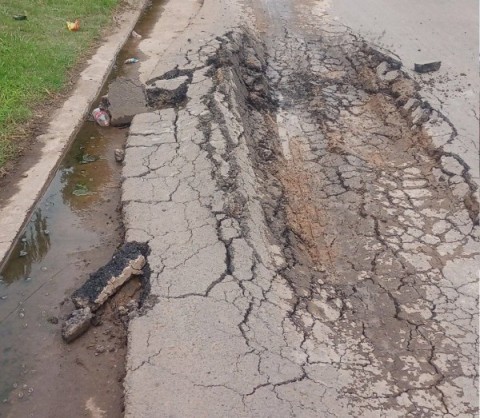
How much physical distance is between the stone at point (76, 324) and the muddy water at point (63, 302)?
5 centimetres

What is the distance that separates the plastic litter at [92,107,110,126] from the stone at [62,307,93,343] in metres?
3.16

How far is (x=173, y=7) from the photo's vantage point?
35.8 feet

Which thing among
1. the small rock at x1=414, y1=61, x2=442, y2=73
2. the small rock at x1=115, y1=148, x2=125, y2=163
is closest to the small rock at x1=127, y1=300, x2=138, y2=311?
the small rock at x1=115, y1=148, x2=125, y2=163

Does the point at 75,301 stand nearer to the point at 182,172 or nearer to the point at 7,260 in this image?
the point at 7,260

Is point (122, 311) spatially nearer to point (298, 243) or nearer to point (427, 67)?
point (298, 243)

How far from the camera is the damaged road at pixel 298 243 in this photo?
3.34 metres

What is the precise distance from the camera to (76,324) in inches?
151

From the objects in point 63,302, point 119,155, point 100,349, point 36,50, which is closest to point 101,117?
point 119,155

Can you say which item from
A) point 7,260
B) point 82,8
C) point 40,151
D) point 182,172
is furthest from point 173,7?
point 7,260

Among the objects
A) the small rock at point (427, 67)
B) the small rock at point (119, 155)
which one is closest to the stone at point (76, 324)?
the small rock at point (119, 155)

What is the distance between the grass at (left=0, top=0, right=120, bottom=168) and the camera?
6.47m

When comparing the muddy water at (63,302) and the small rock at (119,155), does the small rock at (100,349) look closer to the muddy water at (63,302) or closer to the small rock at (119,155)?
the muddy water at (63,302)

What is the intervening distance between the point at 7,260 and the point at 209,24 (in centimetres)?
535

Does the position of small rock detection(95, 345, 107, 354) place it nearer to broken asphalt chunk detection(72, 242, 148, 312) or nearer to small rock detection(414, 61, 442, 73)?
broken asphalt chunk detection(72, 242, 148, 312)
